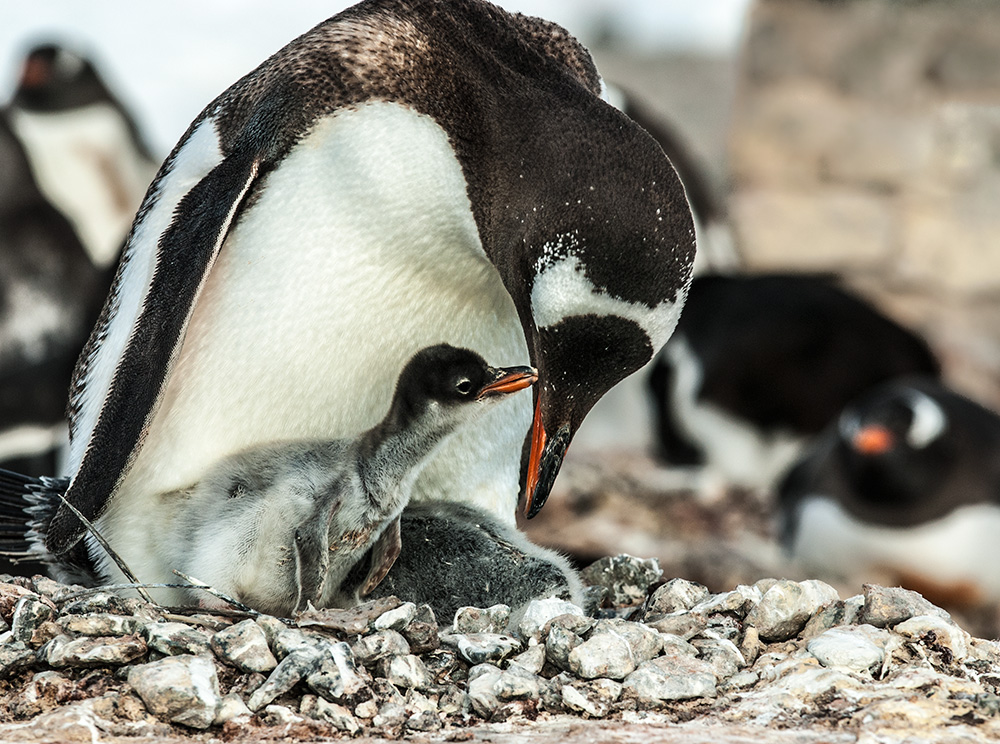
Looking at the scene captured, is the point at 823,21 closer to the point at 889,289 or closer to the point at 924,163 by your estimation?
the point at 924,163

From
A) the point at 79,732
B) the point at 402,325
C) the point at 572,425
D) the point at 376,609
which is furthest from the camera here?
the point at 402,325

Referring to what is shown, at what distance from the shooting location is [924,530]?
16.1 ft

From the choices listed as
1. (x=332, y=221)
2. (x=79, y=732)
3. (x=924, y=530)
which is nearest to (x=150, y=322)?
(x=332, y=221)

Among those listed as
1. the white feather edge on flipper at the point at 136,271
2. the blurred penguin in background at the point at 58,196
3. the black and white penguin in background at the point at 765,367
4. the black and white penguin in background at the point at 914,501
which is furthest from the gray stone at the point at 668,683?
the black and white penguin in background at the point at 765,367

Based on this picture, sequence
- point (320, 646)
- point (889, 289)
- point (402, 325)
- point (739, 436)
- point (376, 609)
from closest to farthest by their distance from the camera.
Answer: point (320, 646) < point (376, 609) < point (402, 325) < point (739, 436) < point (889, 289)

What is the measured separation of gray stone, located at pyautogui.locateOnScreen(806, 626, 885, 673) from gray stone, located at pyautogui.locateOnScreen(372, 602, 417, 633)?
551mm

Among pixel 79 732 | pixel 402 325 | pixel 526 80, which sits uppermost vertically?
pixel 526 80

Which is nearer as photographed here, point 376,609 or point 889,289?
point 376,609

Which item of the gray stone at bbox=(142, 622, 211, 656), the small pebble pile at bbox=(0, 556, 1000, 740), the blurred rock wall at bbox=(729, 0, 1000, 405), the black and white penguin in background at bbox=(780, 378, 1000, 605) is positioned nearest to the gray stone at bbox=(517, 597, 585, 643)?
the small pebble pile at bbox=(0, 556, 1000, 740)

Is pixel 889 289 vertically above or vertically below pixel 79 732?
above

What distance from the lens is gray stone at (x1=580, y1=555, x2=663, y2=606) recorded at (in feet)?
7.49

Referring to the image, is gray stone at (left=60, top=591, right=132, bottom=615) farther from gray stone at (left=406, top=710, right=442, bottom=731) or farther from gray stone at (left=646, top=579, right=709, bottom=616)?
gray stone at (left=646, top=579, right=709, bottom=616)

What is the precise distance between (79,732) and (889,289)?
6.76m

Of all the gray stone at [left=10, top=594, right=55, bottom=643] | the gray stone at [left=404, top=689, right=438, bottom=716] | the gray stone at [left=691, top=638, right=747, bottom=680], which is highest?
the gray stone at [left=691, top=638, right=747, bottom=680]
